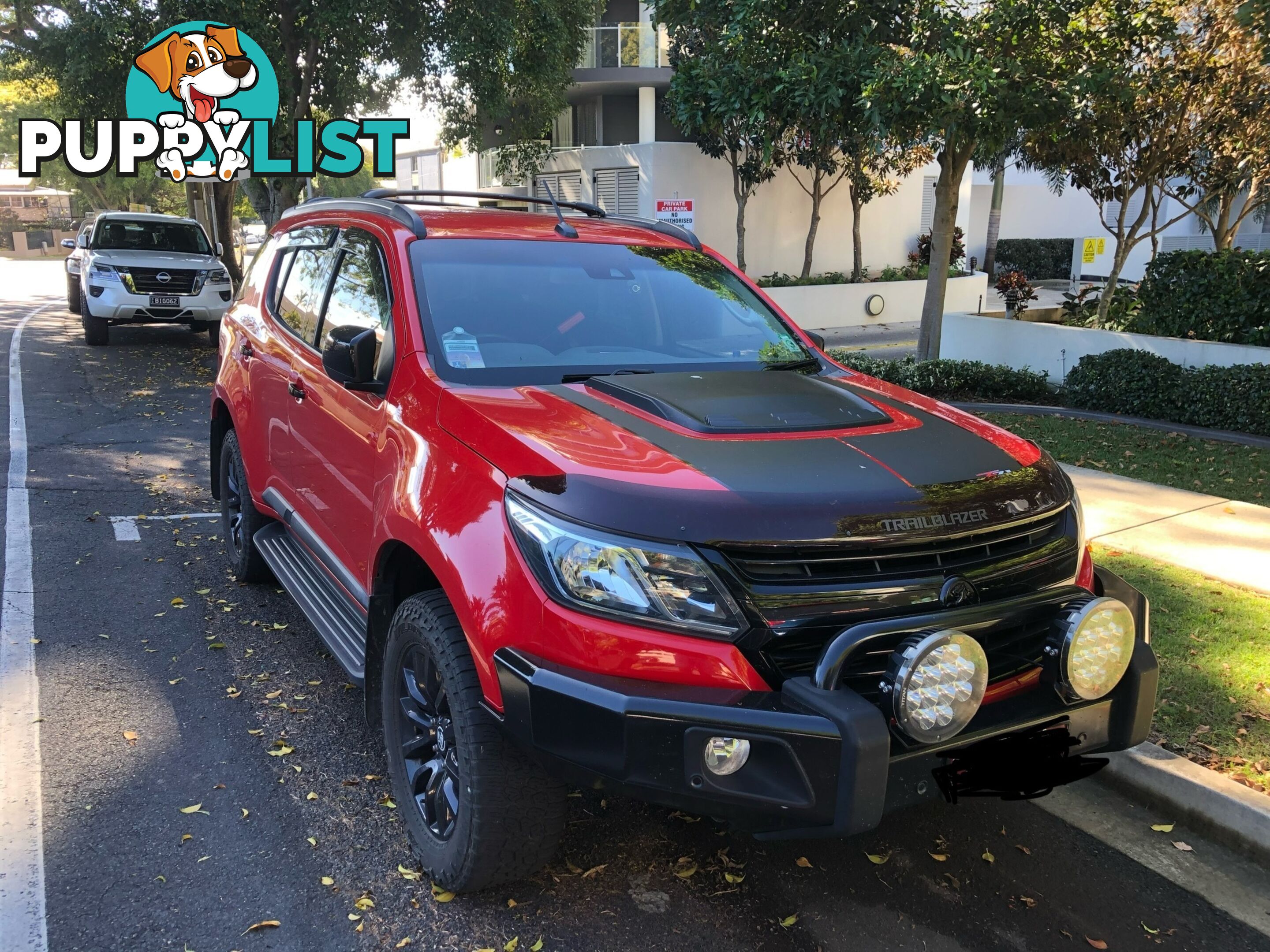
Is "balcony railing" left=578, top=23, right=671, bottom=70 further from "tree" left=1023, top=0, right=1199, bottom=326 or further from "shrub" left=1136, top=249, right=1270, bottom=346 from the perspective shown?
"shrub" left=1136, top=249, right=1270, bottom=346

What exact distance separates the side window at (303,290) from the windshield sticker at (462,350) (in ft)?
Answer: 3.48

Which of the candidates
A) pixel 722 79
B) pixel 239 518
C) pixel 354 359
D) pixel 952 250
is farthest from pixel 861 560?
pixel 952 250

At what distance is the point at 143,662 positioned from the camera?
15.2 ft

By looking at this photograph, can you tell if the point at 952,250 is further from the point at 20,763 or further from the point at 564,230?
the point at 20,763

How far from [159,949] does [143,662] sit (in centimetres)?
213

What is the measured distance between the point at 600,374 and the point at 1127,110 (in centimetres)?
1018

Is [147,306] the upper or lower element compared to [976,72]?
lower

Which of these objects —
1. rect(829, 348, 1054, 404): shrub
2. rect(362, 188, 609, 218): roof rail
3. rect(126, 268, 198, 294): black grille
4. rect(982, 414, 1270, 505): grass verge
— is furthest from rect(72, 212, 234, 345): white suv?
rect(982, 414, 1270, 505): grass verge

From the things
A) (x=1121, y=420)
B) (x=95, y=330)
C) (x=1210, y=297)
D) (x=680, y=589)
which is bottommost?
(x=1121, y=420)

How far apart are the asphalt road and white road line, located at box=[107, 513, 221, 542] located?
1838 millimetres

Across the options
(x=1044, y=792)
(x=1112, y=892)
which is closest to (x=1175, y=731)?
(x=1112, y=892)

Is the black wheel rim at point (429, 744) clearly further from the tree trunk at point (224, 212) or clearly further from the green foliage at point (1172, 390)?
the tree trunk at point (224, 212)

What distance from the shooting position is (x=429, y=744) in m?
3.10

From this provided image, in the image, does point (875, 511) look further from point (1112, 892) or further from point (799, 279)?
point (799, 279)
